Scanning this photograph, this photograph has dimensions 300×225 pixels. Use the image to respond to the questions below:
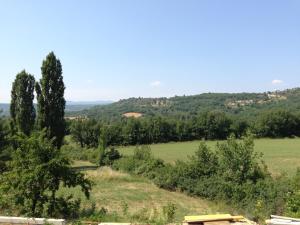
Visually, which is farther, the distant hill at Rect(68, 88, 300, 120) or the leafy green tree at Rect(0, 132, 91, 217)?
the distant hill at Rect(68, 88, 300, 120)

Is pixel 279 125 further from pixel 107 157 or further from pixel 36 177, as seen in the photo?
pixel 36 177

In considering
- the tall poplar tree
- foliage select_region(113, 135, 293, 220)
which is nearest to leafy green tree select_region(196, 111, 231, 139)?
the tall poplar tree

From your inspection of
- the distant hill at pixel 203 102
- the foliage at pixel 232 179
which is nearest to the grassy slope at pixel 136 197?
the foliage at pixel 232 179


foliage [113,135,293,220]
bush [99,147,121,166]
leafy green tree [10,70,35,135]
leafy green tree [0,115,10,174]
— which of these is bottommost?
bush [99,147,121,166]

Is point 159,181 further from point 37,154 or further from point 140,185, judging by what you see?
point 37,154

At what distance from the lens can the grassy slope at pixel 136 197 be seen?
833 inches

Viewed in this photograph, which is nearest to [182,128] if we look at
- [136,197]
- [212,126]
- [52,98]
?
[212,126]

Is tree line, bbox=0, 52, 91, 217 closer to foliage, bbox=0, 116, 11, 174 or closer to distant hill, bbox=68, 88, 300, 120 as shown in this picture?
foliage, bbox=0, 116, 11, 174

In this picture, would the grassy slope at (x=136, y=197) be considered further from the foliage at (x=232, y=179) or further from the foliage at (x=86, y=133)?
the foliage at (x=86, y=133)

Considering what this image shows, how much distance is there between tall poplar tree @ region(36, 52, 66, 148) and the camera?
3628 centimetres

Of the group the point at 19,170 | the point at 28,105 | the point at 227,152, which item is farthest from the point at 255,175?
the point at 28,105

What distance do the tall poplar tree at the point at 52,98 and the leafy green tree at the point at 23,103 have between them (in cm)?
174

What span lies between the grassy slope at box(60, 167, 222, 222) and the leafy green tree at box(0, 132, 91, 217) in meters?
5.91

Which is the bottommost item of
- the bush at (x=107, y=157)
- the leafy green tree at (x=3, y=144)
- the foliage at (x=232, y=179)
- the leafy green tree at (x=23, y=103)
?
the bush at (x=107, y=157)
